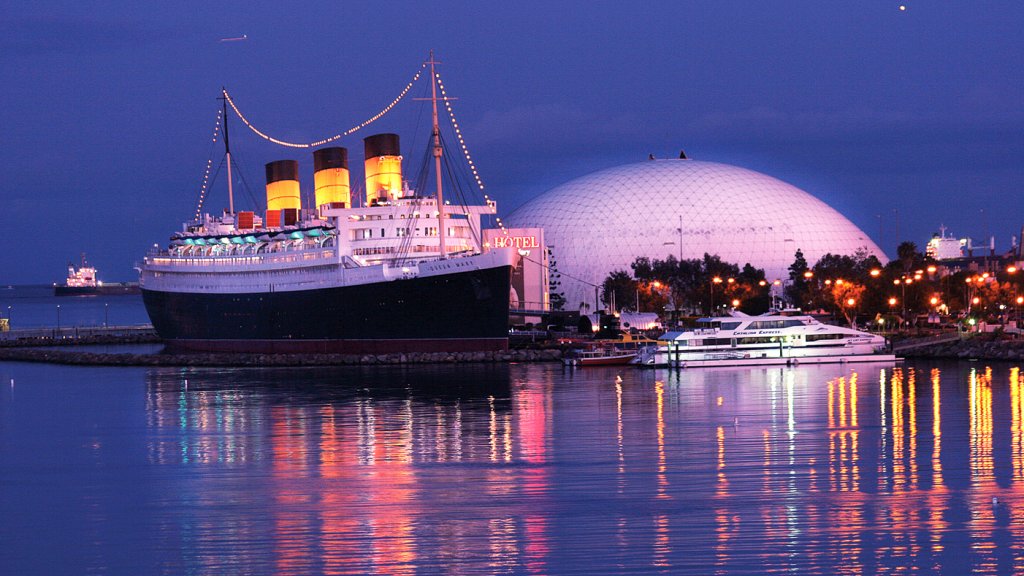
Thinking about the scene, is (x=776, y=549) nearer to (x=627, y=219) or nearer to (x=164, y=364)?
(x=164, y=364)

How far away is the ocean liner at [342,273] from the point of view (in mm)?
70938

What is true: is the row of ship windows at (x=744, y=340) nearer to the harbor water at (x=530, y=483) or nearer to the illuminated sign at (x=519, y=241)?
the harbor water at (x=530, y=483)

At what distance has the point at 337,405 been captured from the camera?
44375 millimetres

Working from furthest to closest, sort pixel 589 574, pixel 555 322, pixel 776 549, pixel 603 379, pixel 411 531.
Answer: pixel 555 322 < pixel 603 379 < pixel 411 531 < pixel 776 549 < pixel 589 574

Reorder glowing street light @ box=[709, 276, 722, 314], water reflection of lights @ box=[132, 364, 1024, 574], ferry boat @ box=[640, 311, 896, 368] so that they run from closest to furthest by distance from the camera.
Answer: water reflection of lights @ box=[132, 364, 1024, 574], ferry boat @ box=[640, 311, 896, 368], glowing street light @ box=[709, 276, 722, 314]

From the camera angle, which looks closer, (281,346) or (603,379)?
(603,379)

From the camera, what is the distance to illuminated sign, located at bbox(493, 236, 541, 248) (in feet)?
325

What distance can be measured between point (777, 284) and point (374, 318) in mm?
50167

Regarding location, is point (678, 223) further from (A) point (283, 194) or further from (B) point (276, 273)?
(B) point (276, 273)

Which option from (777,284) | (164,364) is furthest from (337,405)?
(777,284)

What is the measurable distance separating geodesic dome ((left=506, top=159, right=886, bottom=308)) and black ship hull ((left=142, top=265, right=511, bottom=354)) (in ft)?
129

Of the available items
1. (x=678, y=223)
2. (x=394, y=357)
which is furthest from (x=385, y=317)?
(x=678, y=223)

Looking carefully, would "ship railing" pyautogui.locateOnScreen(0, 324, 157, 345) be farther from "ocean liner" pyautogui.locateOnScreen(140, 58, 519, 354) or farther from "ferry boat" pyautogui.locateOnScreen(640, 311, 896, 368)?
"ferry boat" pyautogui.locateOnScreen(640, 311, 896, 368)

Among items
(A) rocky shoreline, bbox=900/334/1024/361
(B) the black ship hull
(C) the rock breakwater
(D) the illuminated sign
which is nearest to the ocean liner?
(B) the black ship hull
